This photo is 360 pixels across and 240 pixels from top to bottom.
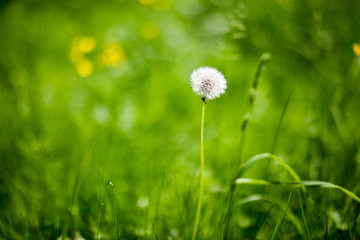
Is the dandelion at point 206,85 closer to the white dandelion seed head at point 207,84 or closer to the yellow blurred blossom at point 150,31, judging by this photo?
the white dandelion seed head at point 207,84

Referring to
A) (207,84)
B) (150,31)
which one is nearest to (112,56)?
(150,31)

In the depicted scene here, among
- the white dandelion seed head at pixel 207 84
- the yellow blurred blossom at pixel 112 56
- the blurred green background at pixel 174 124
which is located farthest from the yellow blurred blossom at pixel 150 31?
A: the white dandelion seed head at pixel 207 84

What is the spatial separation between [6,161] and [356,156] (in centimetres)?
195

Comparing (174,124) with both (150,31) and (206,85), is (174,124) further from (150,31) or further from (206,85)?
(150,31)

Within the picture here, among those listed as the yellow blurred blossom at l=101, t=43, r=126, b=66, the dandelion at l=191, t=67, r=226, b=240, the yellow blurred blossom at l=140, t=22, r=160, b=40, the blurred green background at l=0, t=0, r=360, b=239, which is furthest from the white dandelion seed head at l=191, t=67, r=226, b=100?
the yellow blurred blossom at l=140, t=22, r=160, b=40

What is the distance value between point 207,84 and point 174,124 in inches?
41.2

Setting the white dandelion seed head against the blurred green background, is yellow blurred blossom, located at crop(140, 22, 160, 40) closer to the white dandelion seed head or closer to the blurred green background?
the blurred green background

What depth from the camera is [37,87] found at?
2.10 meters

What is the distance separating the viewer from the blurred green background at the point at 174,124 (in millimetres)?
1119

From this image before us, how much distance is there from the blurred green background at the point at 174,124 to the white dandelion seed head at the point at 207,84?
11.8 inches

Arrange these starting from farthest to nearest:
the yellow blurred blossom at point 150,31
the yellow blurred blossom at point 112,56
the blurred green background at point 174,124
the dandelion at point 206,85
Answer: the yellow blurred blossom at point 150,31 < the yellow blurred blossom at point 112,56 < the blurred green background at point 174,124 < the dandelion at point 206,85

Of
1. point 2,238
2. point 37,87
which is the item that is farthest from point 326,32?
point 37,87

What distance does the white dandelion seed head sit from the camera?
2.45 feet

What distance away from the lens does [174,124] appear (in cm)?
180
